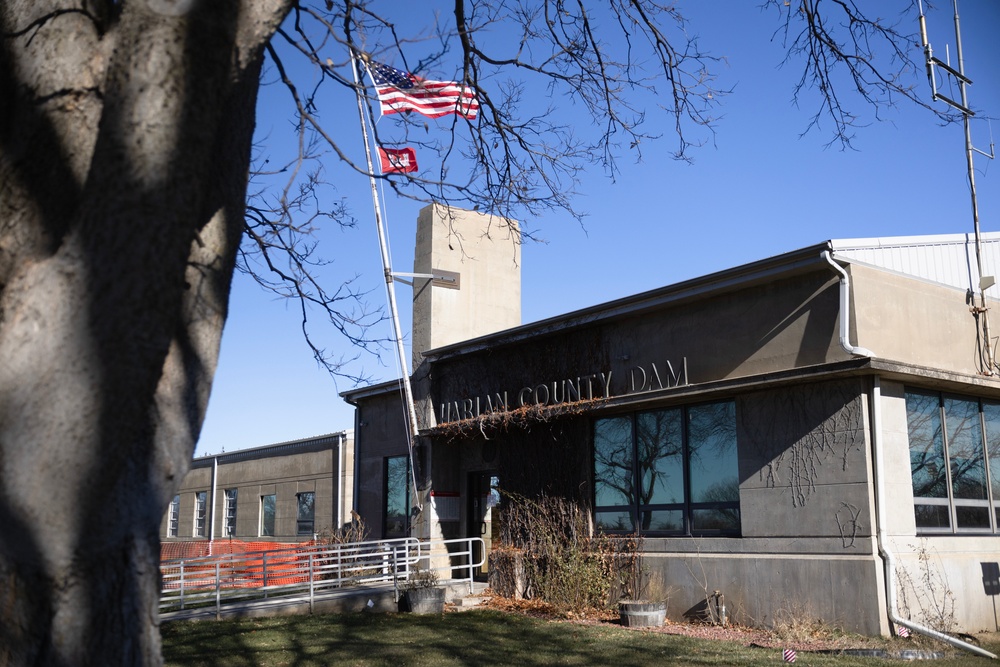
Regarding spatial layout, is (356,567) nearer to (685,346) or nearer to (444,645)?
(444,645)

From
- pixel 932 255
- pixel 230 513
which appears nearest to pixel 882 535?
pixel 932 255

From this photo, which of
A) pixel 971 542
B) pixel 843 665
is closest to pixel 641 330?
pixel 971 542

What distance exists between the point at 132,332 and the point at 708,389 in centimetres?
1165

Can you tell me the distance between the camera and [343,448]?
2552 centimetres

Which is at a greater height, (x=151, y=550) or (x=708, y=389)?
(x=708, y=389)

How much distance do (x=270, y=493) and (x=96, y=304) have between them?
26845 mm

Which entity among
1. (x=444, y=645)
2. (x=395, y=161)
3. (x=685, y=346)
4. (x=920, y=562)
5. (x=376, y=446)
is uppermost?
(x=395, y=161)

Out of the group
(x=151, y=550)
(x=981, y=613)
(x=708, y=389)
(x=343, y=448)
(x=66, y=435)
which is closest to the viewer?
(x=66, y=435)

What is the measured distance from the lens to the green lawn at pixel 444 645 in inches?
428

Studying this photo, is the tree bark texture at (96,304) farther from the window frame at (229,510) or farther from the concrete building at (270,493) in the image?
the window frame at (229,510)

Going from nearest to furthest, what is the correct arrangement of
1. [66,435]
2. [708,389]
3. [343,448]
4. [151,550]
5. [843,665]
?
[66,435]
[151,550]
[843,665]
[708,389]
[343,448]

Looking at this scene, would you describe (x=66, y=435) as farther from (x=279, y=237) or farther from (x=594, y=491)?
(x=594, y=491)

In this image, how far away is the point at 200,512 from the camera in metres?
34.2

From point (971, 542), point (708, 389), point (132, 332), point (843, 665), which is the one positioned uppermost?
point (708, 389)
